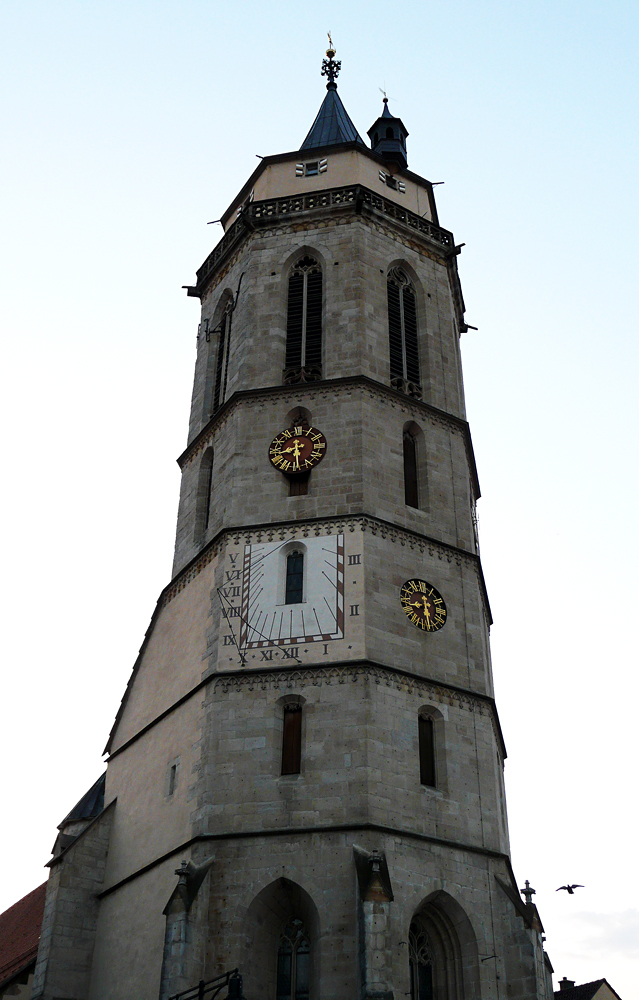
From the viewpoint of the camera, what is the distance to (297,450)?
2653 cm

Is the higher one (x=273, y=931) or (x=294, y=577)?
(x=294, y=577)

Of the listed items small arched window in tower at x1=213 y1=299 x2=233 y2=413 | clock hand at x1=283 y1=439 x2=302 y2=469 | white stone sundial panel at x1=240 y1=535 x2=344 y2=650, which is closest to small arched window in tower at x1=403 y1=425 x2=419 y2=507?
clock hand at x1=283 y1=439 x2=302 y2=469

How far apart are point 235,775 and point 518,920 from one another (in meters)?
5.89

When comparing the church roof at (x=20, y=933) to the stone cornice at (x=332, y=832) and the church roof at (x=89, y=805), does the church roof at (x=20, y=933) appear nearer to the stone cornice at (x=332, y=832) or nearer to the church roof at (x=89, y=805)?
the church roof at (x=89, y=805)

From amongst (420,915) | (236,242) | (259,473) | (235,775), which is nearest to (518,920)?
(420,915)

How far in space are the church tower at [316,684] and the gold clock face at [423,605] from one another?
52 mm

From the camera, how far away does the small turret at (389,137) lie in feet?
118

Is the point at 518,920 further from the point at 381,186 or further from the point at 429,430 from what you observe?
the point at 381,186

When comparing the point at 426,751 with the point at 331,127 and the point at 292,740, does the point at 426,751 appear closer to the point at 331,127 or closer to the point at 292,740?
the point at 292,740

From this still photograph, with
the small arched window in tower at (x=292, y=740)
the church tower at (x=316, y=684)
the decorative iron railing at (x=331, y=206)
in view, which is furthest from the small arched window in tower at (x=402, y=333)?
the small arched window in tower at (x=292, y=740)

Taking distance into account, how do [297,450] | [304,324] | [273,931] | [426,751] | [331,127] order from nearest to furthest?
[273,931], [426,751], [297,450], [304,324], [331,127]

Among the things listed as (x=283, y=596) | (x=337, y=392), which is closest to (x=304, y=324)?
(x=337, y=392)

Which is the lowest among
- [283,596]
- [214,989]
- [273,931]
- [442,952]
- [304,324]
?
[214,989]

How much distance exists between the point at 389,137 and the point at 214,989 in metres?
26.9
